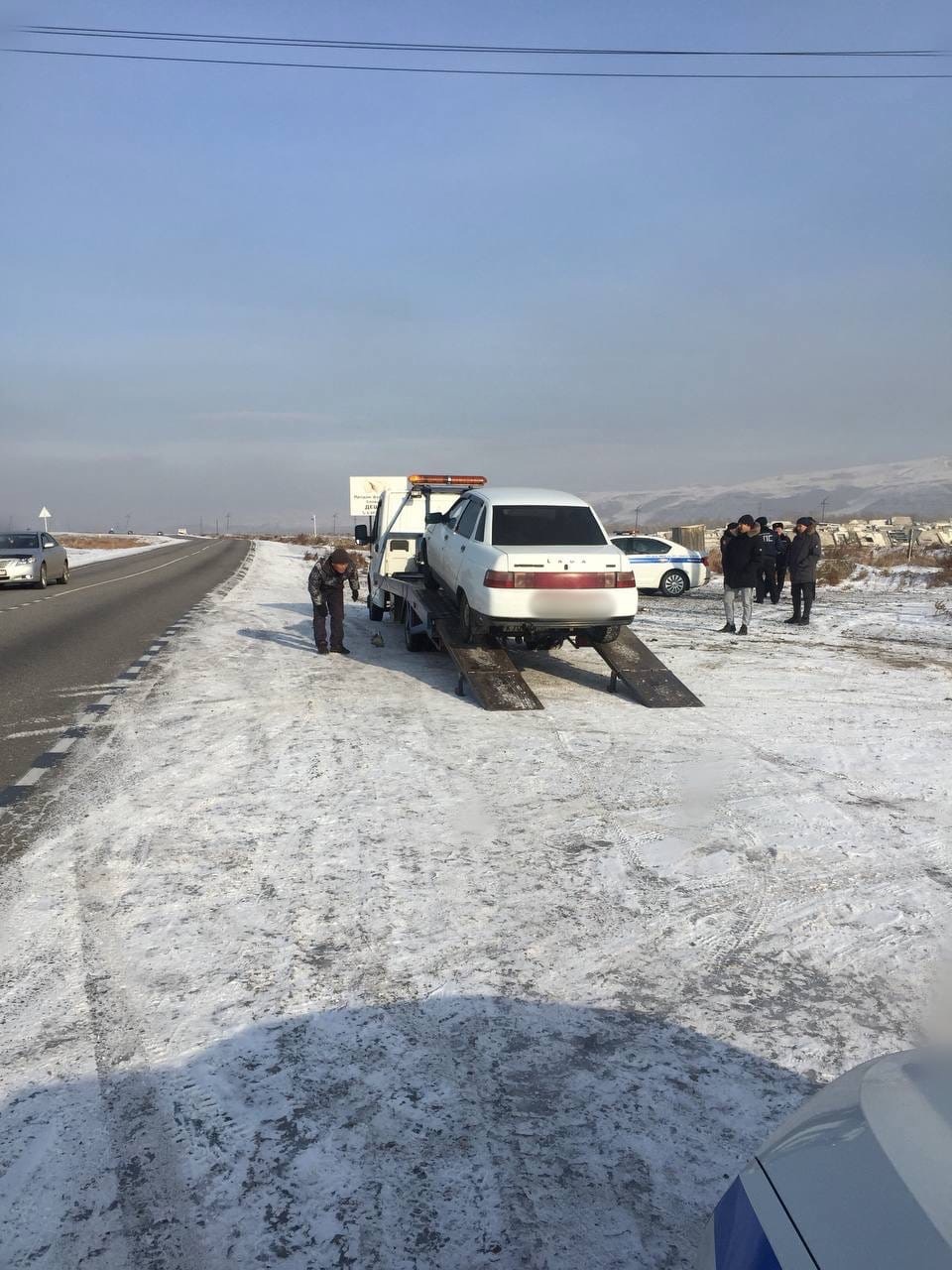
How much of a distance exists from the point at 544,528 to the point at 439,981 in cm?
715

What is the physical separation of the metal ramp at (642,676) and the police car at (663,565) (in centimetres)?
1111

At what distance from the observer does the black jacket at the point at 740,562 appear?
13922mm

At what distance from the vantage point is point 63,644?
43.9ft

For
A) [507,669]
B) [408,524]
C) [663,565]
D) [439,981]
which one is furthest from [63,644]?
Result: [663,565]

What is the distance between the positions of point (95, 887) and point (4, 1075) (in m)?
1.60

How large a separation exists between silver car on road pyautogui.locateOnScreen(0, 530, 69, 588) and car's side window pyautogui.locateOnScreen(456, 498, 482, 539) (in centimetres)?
1515

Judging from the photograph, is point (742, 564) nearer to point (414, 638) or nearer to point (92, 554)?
point (414, 638)

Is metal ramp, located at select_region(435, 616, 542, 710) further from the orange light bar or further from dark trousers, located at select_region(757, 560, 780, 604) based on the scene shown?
dark trousers, located at select_region(757, 560, 780, 604)

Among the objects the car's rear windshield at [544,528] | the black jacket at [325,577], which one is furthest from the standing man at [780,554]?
the black jacket at [325,577]

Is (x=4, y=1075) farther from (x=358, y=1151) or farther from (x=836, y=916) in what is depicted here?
(x=836, y=916)

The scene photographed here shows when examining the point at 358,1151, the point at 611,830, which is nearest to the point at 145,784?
the point at 611,830

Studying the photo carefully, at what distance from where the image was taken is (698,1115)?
295 centimetres

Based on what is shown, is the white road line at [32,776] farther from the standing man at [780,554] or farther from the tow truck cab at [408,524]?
the standing man at [780,554]

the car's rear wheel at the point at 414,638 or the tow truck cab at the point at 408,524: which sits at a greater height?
the tow truck cab at the point at 408,524
